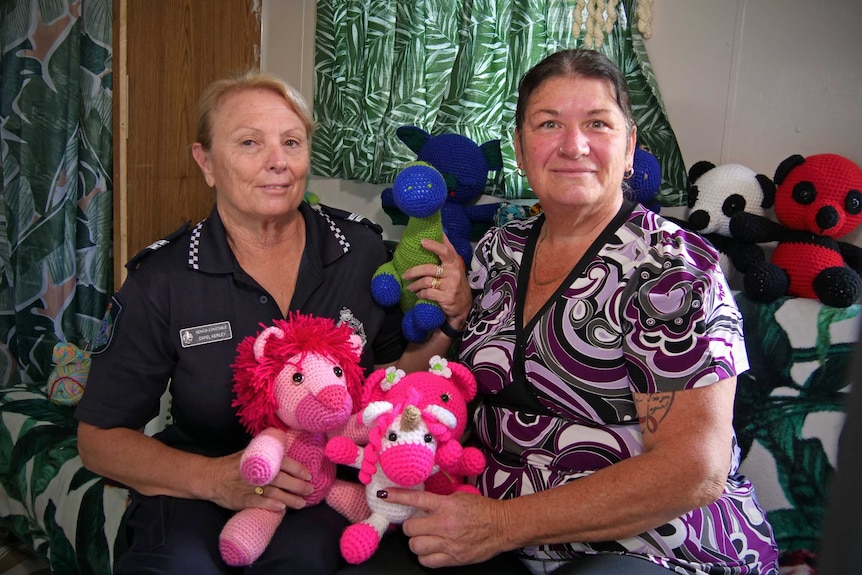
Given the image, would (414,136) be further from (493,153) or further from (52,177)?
(52,177)

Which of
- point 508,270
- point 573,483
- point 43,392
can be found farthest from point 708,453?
point 43,392

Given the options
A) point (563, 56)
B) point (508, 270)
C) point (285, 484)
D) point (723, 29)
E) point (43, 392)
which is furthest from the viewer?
point (43, 392)

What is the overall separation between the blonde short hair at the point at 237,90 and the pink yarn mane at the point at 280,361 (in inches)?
19.7

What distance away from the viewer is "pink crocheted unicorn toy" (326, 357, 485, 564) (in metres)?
1.04

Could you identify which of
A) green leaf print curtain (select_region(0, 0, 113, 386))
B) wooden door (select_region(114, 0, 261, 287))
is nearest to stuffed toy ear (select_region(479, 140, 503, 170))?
wooden door (select_region(114, 0, 261, 287))

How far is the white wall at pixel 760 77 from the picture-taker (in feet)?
4.99

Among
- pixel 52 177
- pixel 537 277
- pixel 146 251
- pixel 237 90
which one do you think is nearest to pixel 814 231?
pixel 537 277

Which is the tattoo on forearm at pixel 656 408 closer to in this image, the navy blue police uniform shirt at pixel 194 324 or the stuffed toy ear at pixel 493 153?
the navy blue police uniform shirt at pixel 194 324

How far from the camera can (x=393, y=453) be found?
1044 millimetres

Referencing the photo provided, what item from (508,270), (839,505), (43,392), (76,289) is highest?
(839,505)

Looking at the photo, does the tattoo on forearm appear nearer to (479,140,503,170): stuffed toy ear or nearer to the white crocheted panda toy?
the white crocheted panda toy

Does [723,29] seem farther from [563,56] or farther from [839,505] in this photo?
[839,505]

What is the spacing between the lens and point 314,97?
2.47 m

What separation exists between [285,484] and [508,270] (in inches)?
23.7
